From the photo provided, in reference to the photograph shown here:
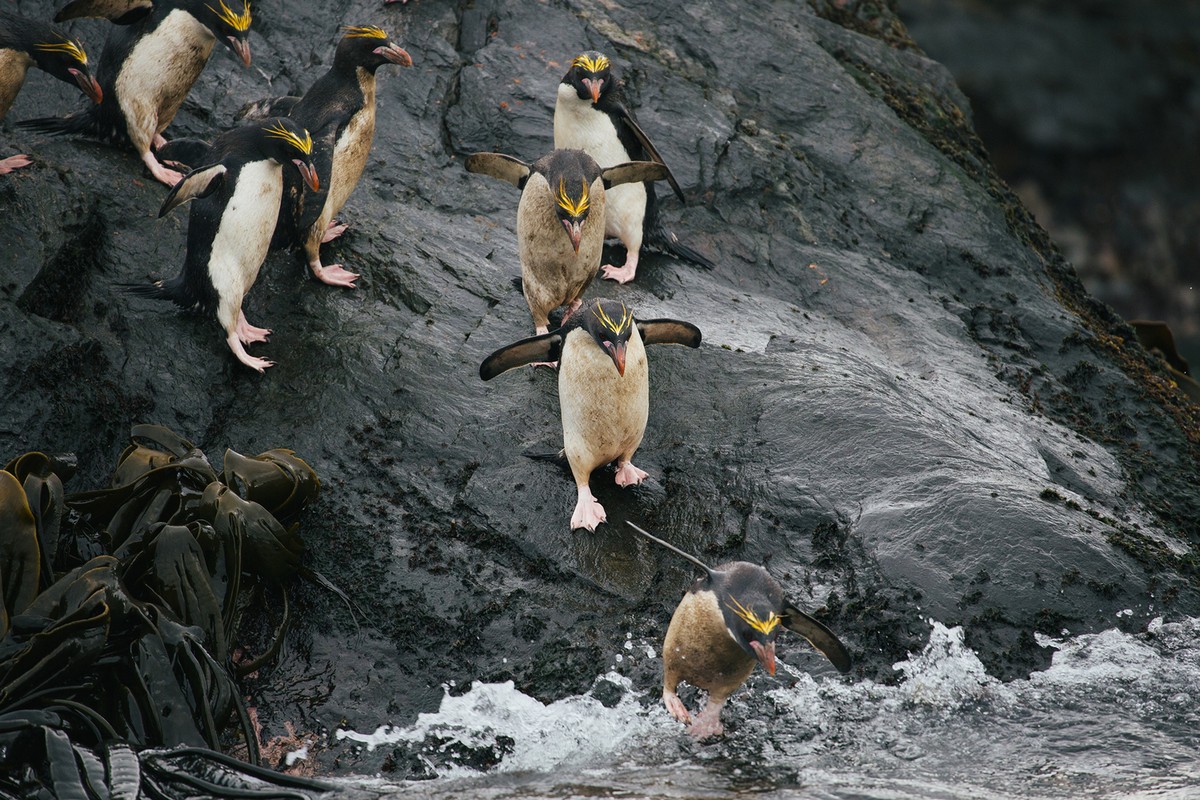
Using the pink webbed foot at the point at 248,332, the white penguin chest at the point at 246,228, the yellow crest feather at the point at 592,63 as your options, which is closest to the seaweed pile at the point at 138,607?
the pink webbed foot at the point at 248,332

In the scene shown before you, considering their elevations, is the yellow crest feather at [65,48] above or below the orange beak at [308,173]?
below

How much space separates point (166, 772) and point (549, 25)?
6.65m

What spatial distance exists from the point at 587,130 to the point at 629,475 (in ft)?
9.81

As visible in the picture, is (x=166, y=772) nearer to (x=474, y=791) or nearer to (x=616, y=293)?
(x=474, y=791)

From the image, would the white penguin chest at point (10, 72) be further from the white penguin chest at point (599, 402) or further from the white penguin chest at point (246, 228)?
the white penguin chest at point (599, 402)

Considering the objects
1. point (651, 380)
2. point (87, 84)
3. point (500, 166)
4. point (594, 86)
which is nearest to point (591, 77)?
point (594, 86)

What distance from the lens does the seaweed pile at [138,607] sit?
435cm

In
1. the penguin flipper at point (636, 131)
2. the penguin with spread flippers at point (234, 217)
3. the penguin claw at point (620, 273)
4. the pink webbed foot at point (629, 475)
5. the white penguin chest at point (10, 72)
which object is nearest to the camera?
the pink webbed foot at point (629, 475)

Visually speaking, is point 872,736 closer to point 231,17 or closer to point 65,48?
point 231,17

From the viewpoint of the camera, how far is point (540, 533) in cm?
555

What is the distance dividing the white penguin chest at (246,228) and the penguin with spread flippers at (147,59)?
1.15m

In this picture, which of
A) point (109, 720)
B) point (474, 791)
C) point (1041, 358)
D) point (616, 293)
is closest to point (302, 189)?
point (616, 293)

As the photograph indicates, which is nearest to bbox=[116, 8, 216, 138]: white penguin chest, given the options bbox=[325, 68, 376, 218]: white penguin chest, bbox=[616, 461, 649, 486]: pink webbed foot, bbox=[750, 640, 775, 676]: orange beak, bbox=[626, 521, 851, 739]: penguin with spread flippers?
bbox=[325, 68, 376, 218]: white penguin chest

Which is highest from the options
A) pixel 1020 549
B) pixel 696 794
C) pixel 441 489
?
pixel 1020 549
